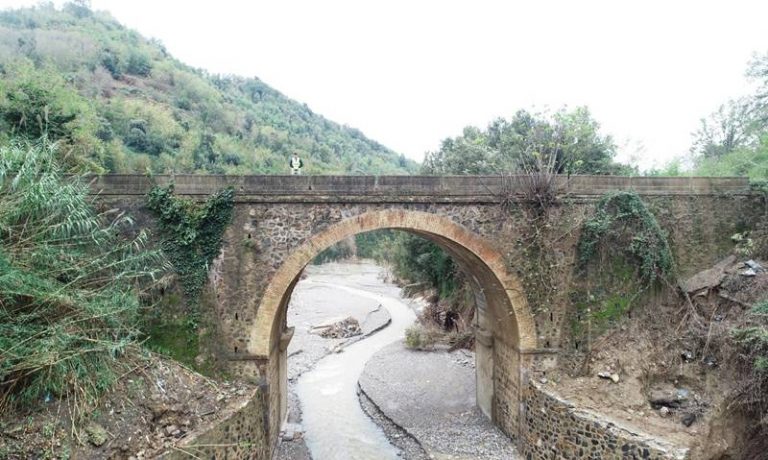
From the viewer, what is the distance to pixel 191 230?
8.82m

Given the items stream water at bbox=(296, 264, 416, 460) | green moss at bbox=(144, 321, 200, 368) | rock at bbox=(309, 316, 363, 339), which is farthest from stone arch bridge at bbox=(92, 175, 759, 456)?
rock at bbox=(309, 316, 363, 339)

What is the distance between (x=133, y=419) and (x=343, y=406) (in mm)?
8014

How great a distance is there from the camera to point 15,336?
6.03 m

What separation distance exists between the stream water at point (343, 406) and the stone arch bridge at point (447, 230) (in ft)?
5.70

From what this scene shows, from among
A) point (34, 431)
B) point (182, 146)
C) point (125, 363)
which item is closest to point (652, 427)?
point (125, 363)

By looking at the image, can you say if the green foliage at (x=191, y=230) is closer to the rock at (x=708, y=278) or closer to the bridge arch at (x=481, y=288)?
the bridge arch at (x=481, y=288)

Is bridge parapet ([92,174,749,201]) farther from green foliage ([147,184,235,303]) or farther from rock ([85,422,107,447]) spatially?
rock ([85,422,107,447])

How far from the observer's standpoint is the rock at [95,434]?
6281mm

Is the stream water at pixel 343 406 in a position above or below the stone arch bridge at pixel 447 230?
below

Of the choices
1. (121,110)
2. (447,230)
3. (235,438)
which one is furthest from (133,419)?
(121,110)

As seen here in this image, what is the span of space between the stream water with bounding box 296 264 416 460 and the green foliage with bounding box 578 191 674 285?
6978 mm

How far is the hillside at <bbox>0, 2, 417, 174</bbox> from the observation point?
11969mm

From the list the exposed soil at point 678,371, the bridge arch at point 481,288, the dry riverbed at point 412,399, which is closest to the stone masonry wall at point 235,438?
the bridge arch at point 481,288

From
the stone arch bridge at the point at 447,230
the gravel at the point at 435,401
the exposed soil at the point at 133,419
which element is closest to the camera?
the exposed soil at the point at 133,419
